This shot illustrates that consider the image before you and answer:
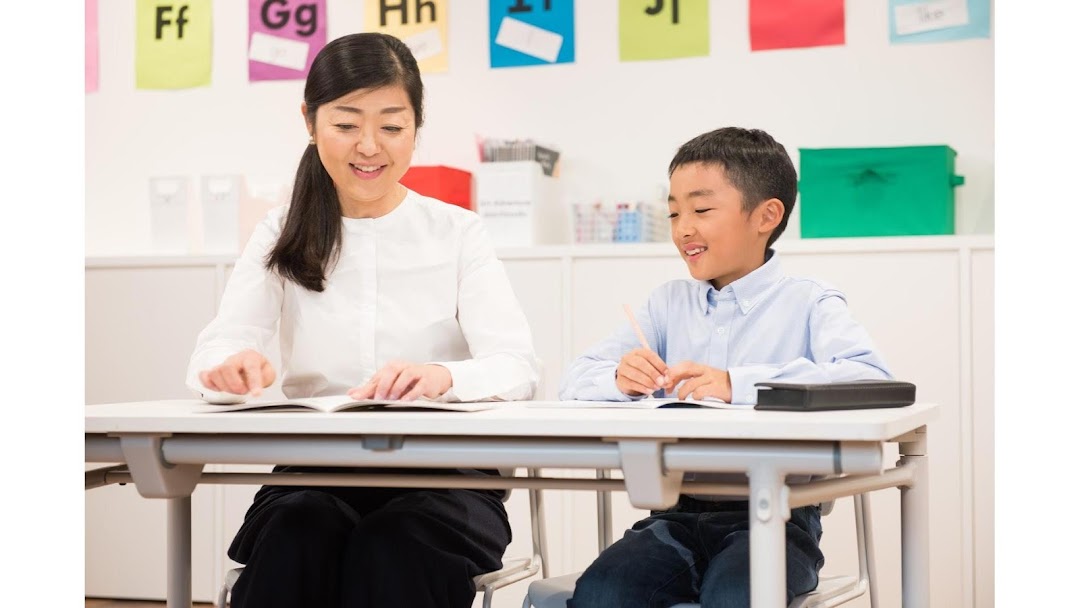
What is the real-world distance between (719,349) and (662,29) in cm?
177

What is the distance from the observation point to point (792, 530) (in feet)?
4.91

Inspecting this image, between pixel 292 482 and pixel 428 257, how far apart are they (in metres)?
0.44

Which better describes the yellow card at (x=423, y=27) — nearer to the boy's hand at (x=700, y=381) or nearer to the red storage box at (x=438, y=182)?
the red storage box at (x=438, y=182)

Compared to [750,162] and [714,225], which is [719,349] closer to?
[714,225]

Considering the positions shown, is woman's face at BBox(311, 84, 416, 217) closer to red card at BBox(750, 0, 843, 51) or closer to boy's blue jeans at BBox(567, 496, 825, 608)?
Answer: boy's blue jeans at BBox(567, 496, 825, 608)

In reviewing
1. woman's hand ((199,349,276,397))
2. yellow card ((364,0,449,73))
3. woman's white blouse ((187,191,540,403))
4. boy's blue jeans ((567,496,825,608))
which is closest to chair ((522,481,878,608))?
boy's blue jeans ((567,496,825,608))

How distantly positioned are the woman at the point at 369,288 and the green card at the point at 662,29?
1.61m

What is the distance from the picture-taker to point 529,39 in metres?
3.43

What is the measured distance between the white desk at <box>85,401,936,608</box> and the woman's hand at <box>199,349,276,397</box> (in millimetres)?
70

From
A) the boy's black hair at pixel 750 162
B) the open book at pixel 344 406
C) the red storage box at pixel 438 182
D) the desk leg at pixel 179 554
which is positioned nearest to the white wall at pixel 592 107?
the red storage box at pixel 438 182

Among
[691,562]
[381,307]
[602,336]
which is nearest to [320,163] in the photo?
[381,307]

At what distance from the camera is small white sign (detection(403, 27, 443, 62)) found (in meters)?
3.51
